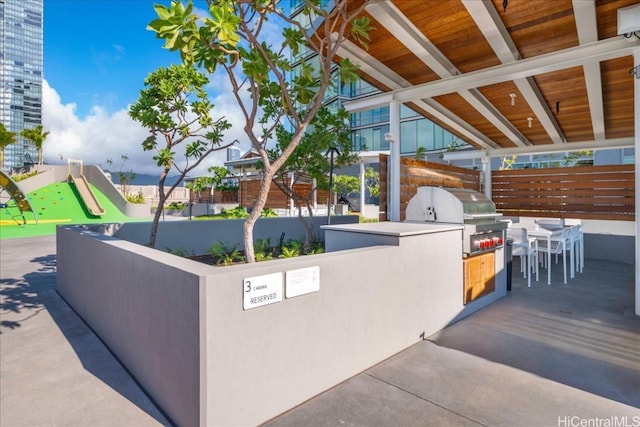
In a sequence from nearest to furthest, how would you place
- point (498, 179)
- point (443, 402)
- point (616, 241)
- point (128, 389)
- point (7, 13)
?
point (443, 402) → point (128, 389) → point (616, 241) → point (498, 179) → point (7, 13)

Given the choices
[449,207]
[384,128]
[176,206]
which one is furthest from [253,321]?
[384,128]

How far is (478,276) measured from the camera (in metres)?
4.29

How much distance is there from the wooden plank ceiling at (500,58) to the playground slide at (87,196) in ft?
51.8

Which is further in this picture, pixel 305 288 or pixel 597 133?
pixel 597 133

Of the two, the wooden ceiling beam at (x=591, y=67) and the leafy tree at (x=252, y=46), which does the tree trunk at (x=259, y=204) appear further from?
the wooden ceiling beam at (x=591, y=67)

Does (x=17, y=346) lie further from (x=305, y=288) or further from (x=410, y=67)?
(x=410, y=67)

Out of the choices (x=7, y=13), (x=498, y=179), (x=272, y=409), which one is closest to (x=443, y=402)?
(x=272, y=409)

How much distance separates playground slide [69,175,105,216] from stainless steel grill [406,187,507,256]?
642 inches

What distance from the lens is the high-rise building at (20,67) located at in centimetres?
4403

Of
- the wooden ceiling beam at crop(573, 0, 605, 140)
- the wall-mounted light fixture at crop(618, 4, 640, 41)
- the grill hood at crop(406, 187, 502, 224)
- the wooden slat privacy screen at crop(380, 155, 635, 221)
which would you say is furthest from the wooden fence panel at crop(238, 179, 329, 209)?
the wall-mounted light fixture at crop(618, 4, 640, 41)

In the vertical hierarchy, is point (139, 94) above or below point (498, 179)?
above

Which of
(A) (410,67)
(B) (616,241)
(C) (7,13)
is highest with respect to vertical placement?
(C) (7,13)

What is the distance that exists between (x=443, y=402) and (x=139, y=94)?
542 cm

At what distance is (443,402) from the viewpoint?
7.51ft
